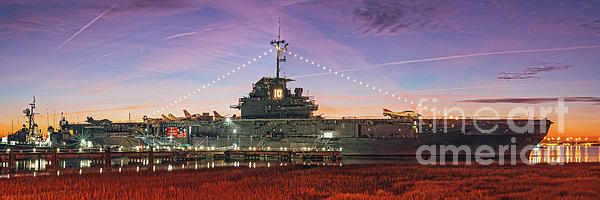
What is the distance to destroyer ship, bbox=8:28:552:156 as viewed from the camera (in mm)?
42438

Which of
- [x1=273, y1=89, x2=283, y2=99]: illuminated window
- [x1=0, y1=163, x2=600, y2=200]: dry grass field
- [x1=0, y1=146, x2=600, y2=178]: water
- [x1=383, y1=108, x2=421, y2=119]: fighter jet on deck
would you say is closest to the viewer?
[x1=0, y1=163, x2=600, y2=200]: dry grass field

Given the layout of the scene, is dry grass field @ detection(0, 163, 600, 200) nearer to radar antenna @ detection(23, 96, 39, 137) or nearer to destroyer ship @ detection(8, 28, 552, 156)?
destroyer ship @ detection(8, 28, 552, 156)

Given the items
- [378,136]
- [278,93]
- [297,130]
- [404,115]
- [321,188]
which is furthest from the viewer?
[278,93]

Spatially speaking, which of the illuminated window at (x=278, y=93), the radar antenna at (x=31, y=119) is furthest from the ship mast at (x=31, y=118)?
the illuminated window at (x=278, y=93)

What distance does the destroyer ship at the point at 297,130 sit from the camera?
4244cm

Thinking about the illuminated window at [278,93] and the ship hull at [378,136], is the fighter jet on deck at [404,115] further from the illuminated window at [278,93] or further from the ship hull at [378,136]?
the illuminated window at [278,93]

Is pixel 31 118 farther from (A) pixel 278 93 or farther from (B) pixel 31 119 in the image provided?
(A) pixel 278 93

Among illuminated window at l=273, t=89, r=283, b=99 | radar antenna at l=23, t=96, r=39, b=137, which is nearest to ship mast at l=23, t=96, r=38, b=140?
radar antenna at l=23, t=96, r=39, b=137

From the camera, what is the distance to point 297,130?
154 feet

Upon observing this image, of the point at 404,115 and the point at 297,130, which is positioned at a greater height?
the point at 404,115

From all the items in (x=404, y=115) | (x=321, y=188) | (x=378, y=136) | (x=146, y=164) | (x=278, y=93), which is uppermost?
(x=278, y=93)

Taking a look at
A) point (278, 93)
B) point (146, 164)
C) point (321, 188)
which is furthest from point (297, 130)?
point (321, 188)

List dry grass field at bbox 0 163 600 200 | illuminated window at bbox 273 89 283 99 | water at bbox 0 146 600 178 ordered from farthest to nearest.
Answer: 1. illuminated window at bbox 273 89 283 99
2. water at bbox 0 146 600 178
3. dry grass field at bbox 0 163 600 200

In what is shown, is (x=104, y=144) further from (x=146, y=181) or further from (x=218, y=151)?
(x=146, y=181)
